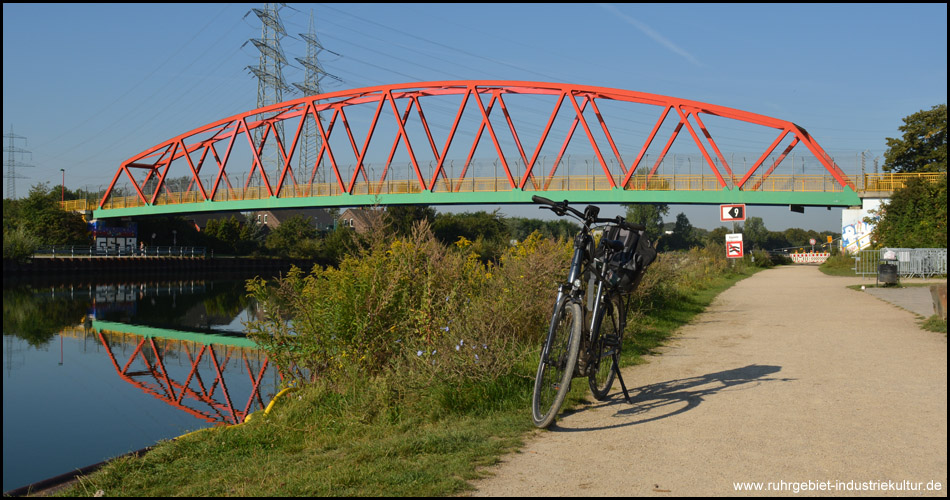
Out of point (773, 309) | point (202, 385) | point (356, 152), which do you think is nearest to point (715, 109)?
point (356, 152)

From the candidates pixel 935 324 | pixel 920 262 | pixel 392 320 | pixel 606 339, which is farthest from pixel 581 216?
pixel 920 262

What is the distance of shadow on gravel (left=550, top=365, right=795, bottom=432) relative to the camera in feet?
19.7

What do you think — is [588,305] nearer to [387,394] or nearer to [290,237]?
[387,394]

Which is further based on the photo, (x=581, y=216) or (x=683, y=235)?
(x=683, y=235)

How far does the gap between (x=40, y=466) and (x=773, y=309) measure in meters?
15.2

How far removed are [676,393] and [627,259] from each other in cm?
168

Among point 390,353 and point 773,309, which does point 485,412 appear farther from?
point 773,309

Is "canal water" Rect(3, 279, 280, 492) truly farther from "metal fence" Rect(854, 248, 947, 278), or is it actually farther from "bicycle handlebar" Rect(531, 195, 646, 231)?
"metal fence" Rect(854, 248, 947, 278)

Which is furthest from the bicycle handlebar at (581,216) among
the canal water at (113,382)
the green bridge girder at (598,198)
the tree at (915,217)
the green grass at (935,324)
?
the tree at (915,217)

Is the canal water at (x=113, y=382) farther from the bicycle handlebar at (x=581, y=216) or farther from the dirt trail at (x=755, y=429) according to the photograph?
the dirt trail at (x=755, y=429)

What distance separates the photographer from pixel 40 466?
305 inches

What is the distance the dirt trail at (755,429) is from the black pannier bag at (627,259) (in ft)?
3.62

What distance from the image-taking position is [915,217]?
40531mm

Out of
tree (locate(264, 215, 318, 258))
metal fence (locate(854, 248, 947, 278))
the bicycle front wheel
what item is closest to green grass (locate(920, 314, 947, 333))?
the bicycle front wheel
